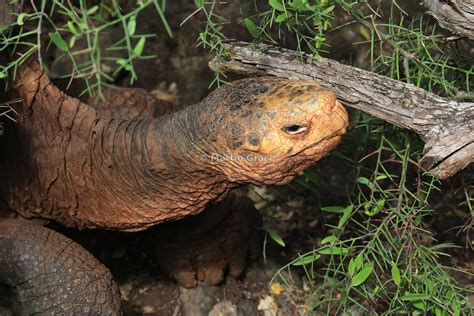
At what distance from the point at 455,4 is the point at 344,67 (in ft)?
1.47

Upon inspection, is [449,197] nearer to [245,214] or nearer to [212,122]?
[245,214]

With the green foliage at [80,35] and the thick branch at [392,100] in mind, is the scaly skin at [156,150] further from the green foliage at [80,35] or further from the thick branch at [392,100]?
the thick branch at [392,100]

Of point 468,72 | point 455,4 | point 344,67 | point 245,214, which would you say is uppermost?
point 455,4

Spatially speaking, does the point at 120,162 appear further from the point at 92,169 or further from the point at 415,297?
→ the point at 415,297

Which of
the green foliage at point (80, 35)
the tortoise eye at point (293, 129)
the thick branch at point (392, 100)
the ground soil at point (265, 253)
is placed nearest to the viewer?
the green foliage at point (80, 35)

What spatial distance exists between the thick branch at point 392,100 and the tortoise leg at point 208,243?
3.07 ft

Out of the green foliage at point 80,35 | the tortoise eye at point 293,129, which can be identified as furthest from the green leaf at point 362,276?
the green foliage at point 80,35

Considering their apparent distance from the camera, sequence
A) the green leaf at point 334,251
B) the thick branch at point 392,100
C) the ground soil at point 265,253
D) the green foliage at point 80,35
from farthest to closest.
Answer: the ground soil at point 265,253 < the green leaf at point 334,251 < the thick branch at point 392,100 < the green foliage at point 80,35

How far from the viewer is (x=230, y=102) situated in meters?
2.29

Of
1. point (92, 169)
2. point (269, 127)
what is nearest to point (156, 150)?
point (92, 169)

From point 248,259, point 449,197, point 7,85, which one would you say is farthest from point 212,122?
point 449,197

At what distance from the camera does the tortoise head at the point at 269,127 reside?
2.17 metres

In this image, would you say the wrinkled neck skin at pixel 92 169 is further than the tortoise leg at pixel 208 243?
No

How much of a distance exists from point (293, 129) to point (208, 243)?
1.42m
